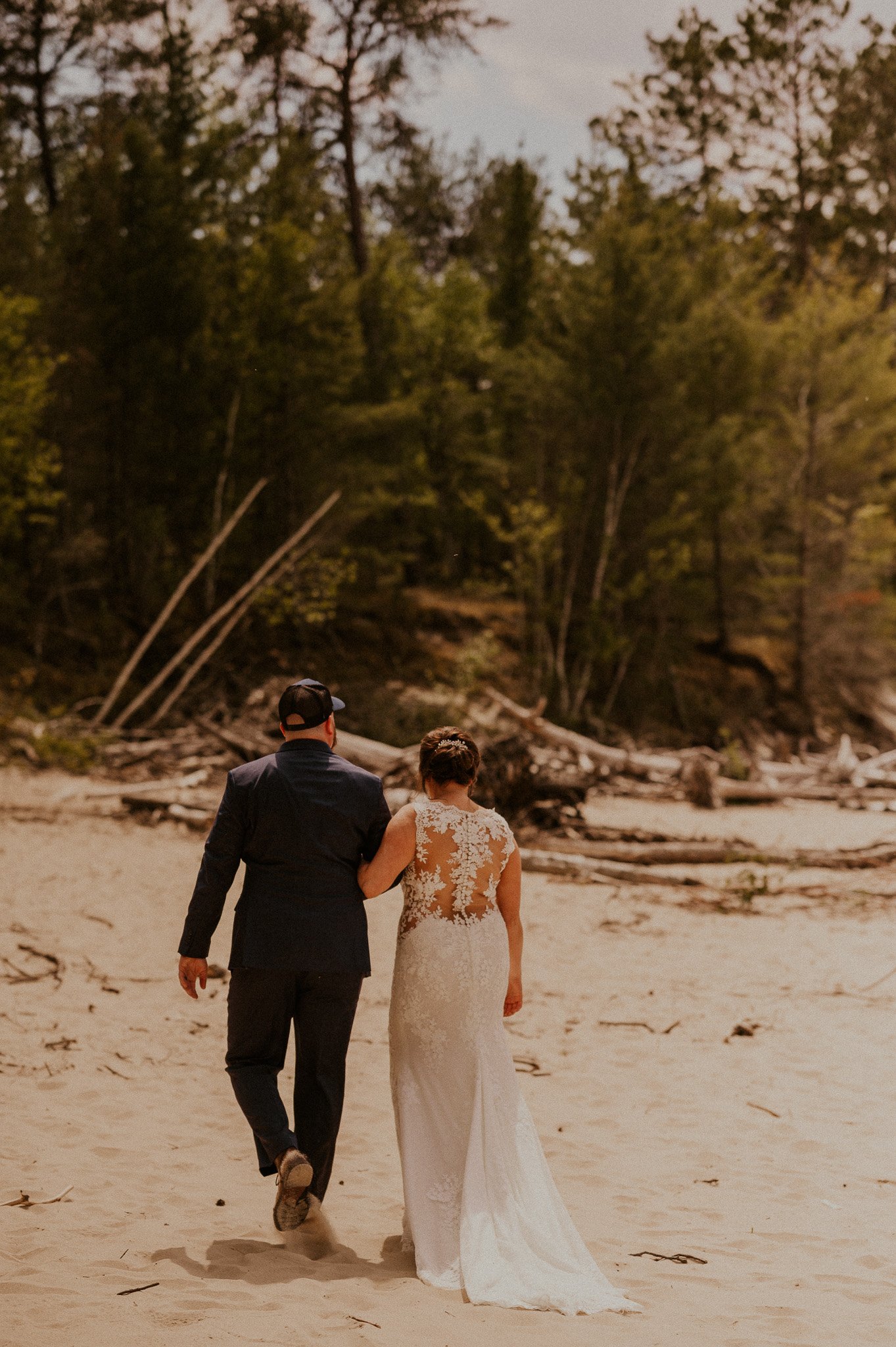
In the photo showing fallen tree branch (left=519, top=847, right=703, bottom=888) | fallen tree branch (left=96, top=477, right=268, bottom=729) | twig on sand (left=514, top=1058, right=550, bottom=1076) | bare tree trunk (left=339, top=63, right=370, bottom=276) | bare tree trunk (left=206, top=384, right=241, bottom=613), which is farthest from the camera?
bare tree trunk (left=339, top=63, right=370, bottom=276)

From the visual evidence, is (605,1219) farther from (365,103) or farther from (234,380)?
(365,103)

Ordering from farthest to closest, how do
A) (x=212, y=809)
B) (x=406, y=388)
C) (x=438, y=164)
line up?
1. (x=438, y=164)
2. (x=406, y=388)
3. (x=212, y=809)

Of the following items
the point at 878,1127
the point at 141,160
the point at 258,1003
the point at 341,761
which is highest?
the point at 141,160

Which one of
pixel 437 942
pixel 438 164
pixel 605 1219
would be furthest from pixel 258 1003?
pixel 438 164

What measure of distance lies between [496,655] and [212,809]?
11.9 metres

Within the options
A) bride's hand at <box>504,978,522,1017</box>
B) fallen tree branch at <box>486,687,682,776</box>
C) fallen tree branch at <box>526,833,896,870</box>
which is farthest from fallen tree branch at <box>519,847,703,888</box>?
bride's hand at <box>504,978,522,1017</box>

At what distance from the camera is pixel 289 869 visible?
425 centimetres

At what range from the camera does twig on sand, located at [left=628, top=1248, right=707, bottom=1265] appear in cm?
452

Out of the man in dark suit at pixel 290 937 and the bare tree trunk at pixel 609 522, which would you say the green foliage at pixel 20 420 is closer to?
the bare tree trunk at pixel 609 522

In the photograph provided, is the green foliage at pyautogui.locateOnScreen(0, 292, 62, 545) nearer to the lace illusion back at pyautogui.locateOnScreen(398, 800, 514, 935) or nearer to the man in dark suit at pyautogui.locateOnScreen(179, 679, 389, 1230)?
the man in dark suit at pyautogui.locateOnScreen(179, 679, 389, 1230)

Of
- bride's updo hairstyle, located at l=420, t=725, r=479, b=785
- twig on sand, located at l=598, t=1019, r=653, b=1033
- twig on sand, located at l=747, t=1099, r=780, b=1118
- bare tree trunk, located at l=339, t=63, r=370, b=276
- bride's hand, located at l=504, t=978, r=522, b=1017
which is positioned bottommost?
twig on sand, located at l=598, t=1019, r=653, b=1033

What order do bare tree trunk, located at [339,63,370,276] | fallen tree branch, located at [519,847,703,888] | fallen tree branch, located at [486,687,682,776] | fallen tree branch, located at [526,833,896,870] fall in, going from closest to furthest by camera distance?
fallen tree branch, located at [519,847,703,888]
fallen tree branch, located at [526,833,896,870]
fallen tree branch, located at [486,687,682,776]
bare tree trunk, located at [339,63,370,276]

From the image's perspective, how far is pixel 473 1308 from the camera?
3.73 metres

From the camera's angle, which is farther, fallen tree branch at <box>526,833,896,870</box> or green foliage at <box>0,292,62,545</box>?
green foliage at <box>0,292,62,545</box>
